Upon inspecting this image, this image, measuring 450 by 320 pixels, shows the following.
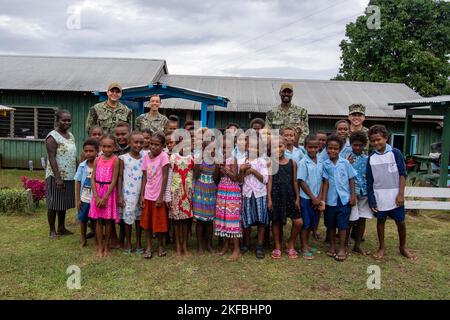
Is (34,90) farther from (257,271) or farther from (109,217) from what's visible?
(257,271)

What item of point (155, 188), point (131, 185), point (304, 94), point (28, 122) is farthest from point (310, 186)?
point (28, 122)

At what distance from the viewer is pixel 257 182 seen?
4109 mm

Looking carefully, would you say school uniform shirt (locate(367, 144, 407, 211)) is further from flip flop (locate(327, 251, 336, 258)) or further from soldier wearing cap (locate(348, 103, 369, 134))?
flip flop (locate(327, 251, 336, 258))

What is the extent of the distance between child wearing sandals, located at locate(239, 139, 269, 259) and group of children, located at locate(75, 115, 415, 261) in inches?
0.4

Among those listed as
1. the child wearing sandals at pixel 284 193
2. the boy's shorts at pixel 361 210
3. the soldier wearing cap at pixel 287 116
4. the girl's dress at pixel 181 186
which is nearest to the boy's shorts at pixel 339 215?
the boy's shorts at pixel 361 210

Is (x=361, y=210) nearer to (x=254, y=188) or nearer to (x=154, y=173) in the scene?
(x=254, y=188)

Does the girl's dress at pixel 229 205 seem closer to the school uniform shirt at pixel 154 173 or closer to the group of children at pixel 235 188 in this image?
the group of children at pixel 235 188

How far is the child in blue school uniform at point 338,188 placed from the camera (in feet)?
13.7

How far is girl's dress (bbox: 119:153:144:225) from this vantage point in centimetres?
416

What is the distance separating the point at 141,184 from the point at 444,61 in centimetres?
2278

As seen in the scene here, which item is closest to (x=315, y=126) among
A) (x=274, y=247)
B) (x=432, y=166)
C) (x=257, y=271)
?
(x=432, y=166)

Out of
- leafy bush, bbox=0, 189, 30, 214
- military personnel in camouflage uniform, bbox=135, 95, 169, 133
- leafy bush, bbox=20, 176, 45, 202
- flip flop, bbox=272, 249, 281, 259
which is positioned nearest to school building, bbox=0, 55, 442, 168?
leafy bush, bbox=20, 176, 45, 202

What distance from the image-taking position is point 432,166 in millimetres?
9617

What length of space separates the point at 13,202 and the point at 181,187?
3.64 m
